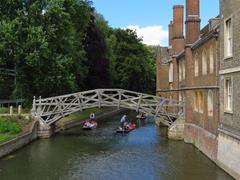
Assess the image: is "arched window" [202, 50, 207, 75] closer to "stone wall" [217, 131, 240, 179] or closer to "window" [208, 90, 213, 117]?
"window" [208, 90, 213, 117]

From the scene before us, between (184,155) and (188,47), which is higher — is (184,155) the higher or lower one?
the lower one

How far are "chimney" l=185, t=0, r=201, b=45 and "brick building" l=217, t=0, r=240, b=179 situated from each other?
8319 millimetres

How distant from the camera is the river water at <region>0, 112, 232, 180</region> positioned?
1889 cm

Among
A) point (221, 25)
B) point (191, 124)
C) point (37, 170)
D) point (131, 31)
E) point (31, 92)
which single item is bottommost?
point (37, 170)

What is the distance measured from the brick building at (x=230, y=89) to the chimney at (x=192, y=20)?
27.3 feet

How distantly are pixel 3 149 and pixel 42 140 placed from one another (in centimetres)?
747

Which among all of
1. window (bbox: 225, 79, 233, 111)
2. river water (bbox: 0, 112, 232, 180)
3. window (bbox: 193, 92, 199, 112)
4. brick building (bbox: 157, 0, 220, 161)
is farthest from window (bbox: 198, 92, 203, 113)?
window (bbox: 225, 79, 233, 111)

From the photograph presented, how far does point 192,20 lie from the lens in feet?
92.5

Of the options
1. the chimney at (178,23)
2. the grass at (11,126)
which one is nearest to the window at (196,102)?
the chimney at (178,23)

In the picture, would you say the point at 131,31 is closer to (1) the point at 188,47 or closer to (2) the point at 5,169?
(1) the point at 188,47

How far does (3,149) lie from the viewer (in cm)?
2267

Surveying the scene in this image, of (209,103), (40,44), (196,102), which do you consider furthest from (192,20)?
(40,44)

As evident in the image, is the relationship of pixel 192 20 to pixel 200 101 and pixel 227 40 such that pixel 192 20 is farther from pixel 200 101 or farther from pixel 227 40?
pixel 227 40

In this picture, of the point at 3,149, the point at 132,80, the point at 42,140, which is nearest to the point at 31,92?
the point at 42,140
